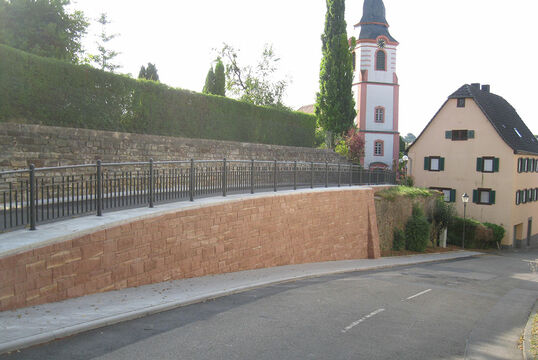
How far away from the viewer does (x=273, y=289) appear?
37.4ft

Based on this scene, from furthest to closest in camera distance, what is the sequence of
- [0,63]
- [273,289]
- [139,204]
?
[0,63] < [273,289] < [139,204]

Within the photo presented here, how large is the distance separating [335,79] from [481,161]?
46.0ft

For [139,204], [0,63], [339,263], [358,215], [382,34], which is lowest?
[339,263]

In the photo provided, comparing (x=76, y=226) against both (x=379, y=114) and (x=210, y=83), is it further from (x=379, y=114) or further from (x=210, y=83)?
(x=379, y=114)

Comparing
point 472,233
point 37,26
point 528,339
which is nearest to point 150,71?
point 37,26

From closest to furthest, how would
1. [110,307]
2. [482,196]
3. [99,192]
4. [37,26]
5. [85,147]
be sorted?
[110,307], [99,192], [85,147], [37,26], [482,196]

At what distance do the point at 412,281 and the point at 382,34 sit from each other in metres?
39.0

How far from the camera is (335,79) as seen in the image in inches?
1558

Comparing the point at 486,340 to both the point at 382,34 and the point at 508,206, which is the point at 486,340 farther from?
the point at 382,34

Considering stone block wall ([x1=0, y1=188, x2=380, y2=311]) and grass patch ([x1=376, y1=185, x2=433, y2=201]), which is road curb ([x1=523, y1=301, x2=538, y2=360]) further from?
grass patch ([x1=376, y1=185, x2=433, y2=201])

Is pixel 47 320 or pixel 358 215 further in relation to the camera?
pixel 358 215

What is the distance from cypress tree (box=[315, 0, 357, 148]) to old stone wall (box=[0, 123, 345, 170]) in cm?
1710

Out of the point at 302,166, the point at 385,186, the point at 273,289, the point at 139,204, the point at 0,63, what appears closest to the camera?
the point at 139,204

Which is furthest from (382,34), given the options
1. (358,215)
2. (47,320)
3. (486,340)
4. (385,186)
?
(47,320)
